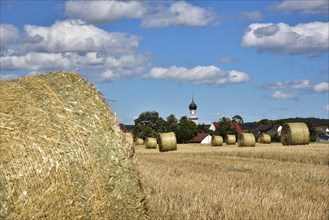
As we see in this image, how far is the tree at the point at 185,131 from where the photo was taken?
92700mm

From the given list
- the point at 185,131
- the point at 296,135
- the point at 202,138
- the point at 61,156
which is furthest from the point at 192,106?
the point at 61,156

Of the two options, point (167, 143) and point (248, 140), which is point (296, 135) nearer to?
point (248, 140)

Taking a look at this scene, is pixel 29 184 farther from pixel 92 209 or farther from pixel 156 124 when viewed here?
pixel 156 124

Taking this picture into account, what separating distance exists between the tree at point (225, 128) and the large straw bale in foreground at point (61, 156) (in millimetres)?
85943

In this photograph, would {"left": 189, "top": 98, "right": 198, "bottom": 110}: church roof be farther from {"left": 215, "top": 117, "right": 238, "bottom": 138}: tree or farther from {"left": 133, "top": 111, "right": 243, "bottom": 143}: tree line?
{"left": 215, "top": 117, "right": 238, "bottom": 138}: tree

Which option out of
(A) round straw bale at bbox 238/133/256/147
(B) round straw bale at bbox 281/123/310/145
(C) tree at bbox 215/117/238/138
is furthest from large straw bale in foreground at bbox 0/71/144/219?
(C) tree at bbox 215/117/238/138

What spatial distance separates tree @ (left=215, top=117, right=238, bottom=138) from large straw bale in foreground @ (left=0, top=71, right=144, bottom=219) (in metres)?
85.9

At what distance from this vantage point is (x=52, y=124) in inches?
234

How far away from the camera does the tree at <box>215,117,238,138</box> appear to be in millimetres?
92125

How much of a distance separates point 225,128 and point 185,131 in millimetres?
7555

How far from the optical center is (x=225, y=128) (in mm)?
92750

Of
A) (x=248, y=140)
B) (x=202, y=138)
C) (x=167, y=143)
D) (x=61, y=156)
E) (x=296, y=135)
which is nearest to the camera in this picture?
(x=61, y=156)

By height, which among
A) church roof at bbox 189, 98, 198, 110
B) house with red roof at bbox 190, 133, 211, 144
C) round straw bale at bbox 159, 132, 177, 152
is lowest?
house with red roof at bbox 190, 133, 211, 144

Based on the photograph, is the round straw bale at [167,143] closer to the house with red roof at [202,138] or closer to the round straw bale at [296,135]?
the round straw bale at [296,135]
